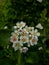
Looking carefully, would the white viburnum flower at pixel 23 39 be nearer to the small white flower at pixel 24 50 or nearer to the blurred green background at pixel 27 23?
the small white flower at pixel 24 50

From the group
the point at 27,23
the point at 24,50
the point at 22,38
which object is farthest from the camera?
the point at 27,23

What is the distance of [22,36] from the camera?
283 centimetres

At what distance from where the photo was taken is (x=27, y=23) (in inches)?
145

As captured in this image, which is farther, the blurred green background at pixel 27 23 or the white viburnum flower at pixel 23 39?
the blurred green background at pixel 27 23

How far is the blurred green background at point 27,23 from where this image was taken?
310 cm

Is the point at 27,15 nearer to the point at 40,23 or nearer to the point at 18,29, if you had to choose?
the point at 40,23

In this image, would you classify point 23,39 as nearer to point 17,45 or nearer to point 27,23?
point 17,45

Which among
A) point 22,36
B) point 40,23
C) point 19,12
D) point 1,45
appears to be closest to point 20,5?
point 19,12

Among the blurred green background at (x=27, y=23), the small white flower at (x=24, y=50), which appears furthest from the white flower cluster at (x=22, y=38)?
the blurred green background at (x=27, y=23)

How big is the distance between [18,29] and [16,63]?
16.3 inches

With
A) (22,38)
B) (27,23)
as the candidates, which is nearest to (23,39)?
(22,38)

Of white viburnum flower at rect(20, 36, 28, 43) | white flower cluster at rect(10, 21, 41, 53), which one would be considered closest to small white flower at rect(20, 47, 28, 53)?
white flower cluster at rect(10, 21, 41, 53)

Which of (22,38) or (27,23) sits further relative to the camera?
(27,23)

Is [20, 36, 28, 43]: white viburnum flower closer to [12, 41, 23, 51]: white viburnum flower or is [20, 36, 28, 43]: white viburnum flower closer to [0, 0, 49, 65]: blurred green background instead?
[12, 41, 23, 51]: white viburnum flower
